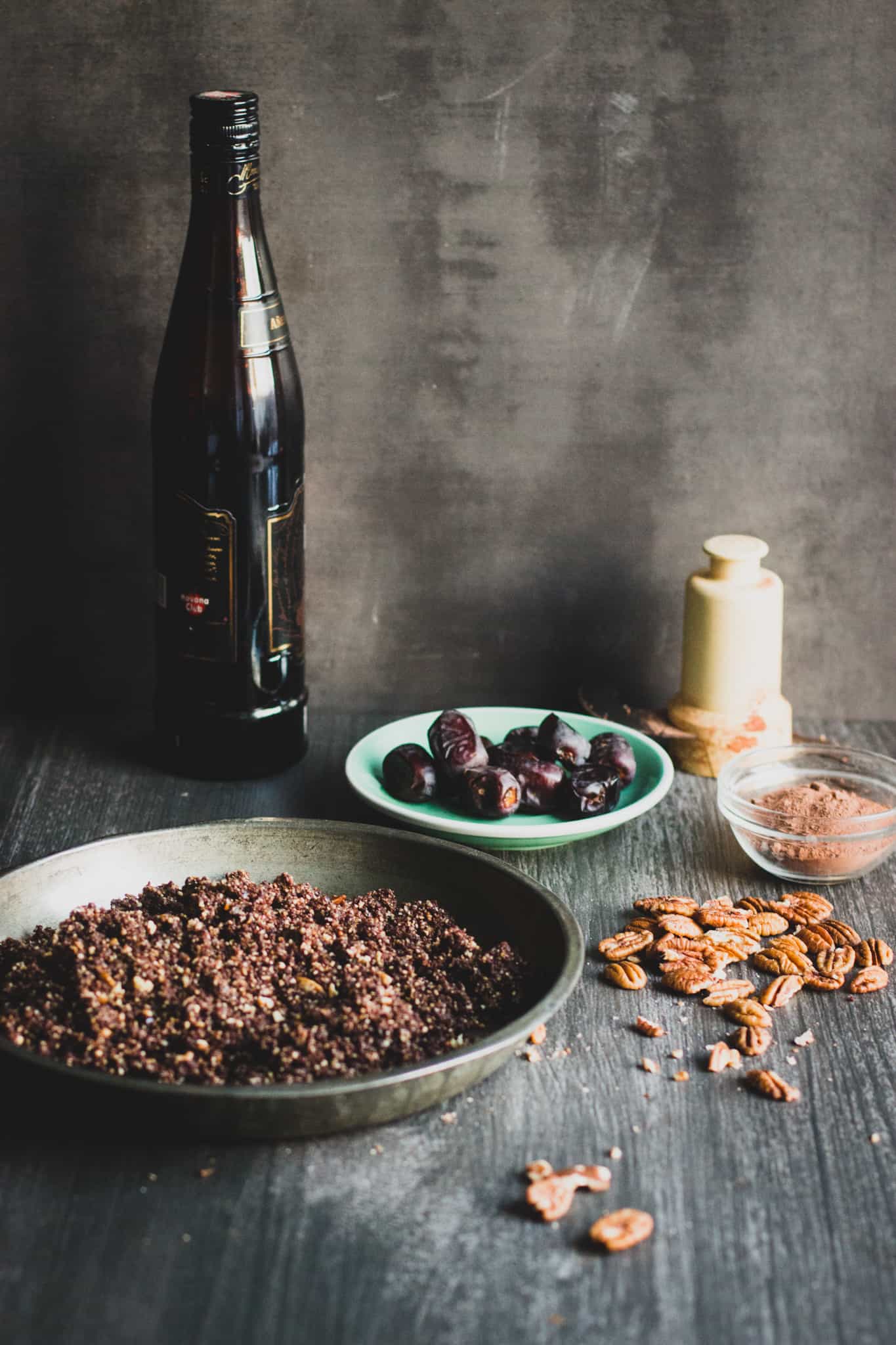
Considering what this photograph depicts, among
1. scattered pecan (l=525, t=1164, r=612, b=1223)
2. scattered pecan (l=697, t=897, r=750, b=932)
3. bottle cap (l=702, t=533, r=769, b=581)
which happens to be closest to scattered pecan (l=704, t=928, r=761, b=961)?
scattered pecan (l=697, t=897, r=750, b=932)

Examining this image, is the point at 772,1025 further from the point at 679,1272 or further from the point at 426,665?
the point at 426,665

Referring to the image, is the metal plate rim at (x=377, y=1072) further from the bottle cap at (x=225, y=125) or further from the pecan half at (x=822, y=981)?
the bottle cap at (x=225, y=125)

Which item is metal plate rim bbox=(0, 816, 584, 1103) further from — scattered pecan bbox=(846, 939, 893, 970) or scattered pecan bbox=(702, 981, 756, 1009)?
scattered pecan bbox=(846, 939, 893, 970)

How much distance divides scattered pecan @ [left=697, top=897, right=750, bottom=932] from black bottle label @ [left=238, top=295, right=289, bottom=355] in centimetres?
59

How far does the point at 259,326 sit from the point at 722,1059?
2.32 ft

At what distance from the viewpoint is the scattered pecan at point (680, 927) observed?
1.02 meters

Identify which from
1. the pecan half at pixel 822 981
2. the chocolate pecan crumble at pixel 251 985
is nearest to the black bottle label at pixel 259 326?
the chocolate pecan crumble at pixel 251 985

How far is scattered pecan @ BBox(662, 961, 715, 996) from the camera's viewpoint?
0.96 m

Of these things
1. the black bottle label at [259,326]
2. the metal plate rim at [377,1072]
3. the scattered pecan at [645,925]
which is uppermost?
the black bottle label at [259,326]

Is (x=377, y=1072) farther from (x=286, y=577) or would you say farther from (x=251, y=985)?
(x=286, y=577)

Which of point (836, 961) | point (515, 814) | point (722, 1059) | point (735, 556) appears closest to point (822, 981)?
point (836, 961)

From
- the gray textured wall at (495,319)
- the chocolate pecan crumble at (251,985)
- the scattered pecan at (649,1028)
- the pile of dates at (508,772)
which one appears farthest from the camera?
the gray textured wall at (495,319)

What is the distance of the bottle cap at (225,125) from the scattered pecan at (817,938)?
0.75m

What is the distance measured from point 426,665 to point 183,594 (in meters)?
0.32
